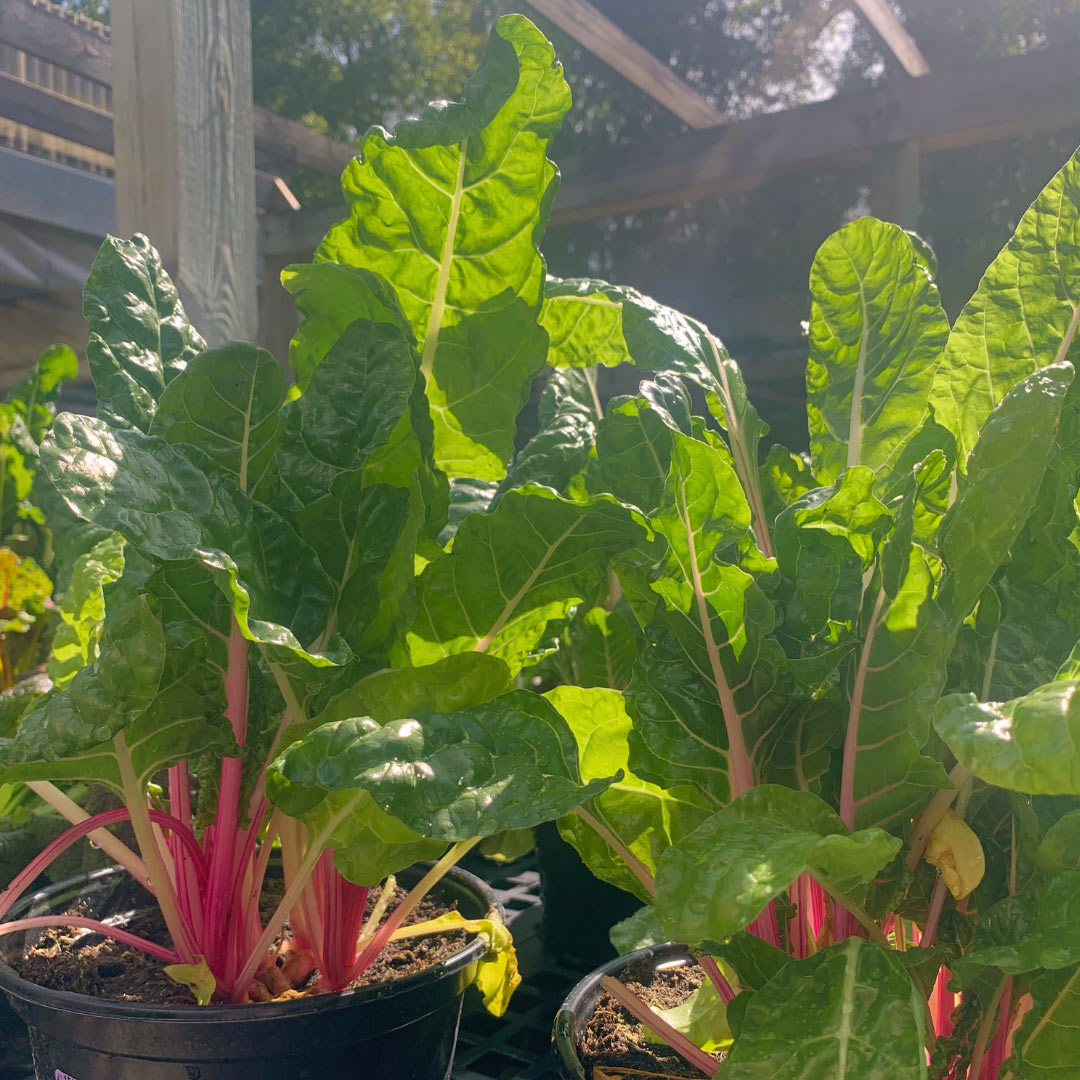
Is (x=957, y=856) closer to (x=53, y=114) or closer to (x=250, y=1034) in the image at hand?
(x=250, y=1034)

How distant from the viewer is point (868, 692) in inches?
24.1

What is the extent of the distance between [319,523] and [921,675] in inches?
16.6

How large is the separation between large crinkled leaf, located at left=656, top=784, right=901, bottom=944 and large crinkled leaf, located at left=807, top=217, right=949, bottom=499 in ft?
0.92

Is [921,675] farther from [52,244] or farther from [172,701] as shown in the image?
[52,244]

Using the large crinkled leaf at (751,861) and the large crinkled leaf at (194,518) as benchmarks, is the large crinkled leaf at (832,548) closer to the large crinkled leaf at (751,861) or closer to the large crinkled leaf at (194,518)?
the large crinkled leaf at (751,861)

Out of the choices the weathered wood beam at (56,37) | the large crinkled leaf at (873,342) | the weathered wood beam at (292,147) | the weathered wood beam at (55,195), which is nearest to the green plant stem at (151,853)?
the large crinkled leaf at (873,342)

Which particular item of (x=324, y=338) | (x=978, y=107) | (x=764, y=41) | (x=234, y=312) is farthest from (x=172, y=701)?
(x=764, y=41)

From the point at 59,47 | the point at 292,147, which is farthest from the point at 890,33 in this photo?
the point at 59,47

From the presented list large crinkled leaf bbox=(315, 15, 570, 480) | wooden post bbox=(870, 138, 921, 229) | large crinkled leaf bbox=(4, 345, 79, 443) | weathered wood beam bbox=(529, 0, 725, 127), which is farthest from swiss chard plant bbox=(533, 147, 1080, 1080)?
wooden post bbox=(870, 138, 921, 229)

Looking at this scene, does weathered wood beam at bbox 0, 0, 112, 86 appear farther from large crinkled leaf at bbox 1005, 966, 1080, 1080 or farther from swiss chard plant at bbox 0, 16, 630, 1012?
large crinkled leaf at bbox 1005, 966, 1080, 1080

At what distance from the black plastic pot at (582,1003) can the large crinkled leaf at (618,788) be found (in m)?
0.07

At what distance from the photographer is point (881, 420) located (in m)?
0.80

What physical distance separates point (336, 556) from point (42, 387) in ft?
4.46

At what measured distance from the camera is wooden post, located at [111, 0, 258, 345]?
147 centimetres
